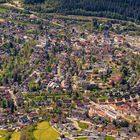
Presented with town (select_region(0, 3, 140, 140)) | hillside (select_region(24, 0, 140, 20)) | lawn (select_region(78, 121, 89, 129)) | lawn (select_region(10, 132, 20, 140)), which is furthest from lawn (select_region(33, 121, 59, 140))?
hillside (select_region(24, 0, 140, 20))

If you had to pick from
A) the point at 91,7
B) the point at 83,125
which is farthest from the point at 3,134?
the point at 91,7

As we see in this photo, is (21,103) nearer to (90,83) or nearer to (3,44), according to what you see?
(90,83)

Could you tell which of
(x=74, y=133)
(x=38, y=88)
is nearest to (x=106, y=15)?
(x=38, y=88)

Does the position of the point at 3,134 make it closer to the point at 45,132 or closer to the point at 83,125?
the point at 45,132

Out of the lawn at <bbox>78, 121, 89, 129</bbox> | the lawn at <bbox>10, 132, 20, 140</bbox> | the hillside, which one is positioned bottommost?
the lawn at <bbox>10, 132, 20, 140</bbox>

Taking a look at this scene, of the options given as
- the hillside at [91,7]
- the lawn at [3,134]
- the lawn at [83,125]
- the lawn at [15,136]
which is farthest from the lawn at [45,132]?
the hillside at [91,7]

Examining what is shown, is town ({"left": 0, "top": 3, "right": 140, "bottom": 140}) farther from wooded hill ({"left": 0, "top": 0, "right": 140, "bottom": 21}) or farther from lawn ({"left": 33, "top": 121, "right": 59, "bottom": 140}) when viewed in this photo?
wooded hill ({"left": 0, "top": 0, "right": 140, "bottom": 21})
